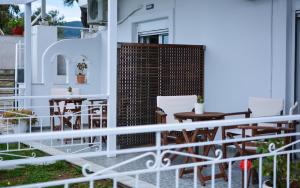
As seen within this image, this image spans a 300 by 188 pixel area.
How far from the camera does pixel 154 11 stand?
944 cm

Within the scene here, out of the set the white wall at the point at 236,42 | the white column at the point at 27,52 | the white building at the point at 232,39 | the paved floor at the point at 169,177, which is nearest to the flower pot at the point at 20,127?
the white column at the point at 27,52

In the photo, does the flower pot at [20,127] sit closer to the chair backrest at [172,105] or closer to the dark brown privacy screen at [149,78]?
the dark brown privacy screen at [149,78]

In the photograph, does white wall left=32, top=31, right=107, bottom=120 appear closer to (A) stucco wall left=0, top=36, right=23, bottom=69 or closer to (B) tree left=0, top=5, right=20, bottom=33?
(A) stucco wall left=0, top=36, right=23, bottom=69

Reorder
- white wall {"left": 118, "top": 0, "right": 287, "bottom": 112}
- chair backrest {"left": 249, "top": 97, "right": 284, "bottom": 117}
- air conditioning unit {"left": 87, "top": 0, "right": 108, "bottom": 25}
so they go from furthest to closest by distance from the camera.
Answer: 1. air conditioning unit {"left": 87, "top": 0, "right": 108, "bottom": 25}
2. white wall {"left": 118, "top": 0, "right": 287, "bottom": 112}
3. chair backrest {"left": 249, "top": 97, "right": 284, "bottom": 117}

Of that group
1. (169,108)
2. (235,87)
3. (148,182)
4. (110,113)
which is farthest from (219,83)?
(148,182)

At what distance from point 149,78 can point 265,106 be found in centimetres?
210

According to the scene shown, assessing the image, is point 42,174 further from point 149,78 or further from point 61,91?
point 61,91

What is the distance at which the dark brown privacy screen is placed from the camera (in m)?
7.21

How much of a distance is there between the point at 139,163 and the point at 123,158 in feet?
1.27

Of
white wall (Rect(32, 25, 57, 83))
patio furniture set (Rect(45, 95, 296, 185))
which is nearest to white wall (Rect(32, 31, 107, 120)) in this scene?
white wall (Rect(32, 25, 57, 83))

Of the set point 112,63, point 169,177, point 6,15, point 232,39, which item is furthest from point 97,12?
point 6,15

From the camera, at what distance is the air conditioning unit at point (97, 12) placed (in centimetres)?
1073

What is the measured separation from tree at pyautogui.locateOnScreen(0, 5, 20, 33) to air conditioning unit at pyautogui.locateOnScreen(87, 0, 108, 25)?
1680 centimetres

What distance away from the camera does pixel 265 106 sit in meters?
6.35
